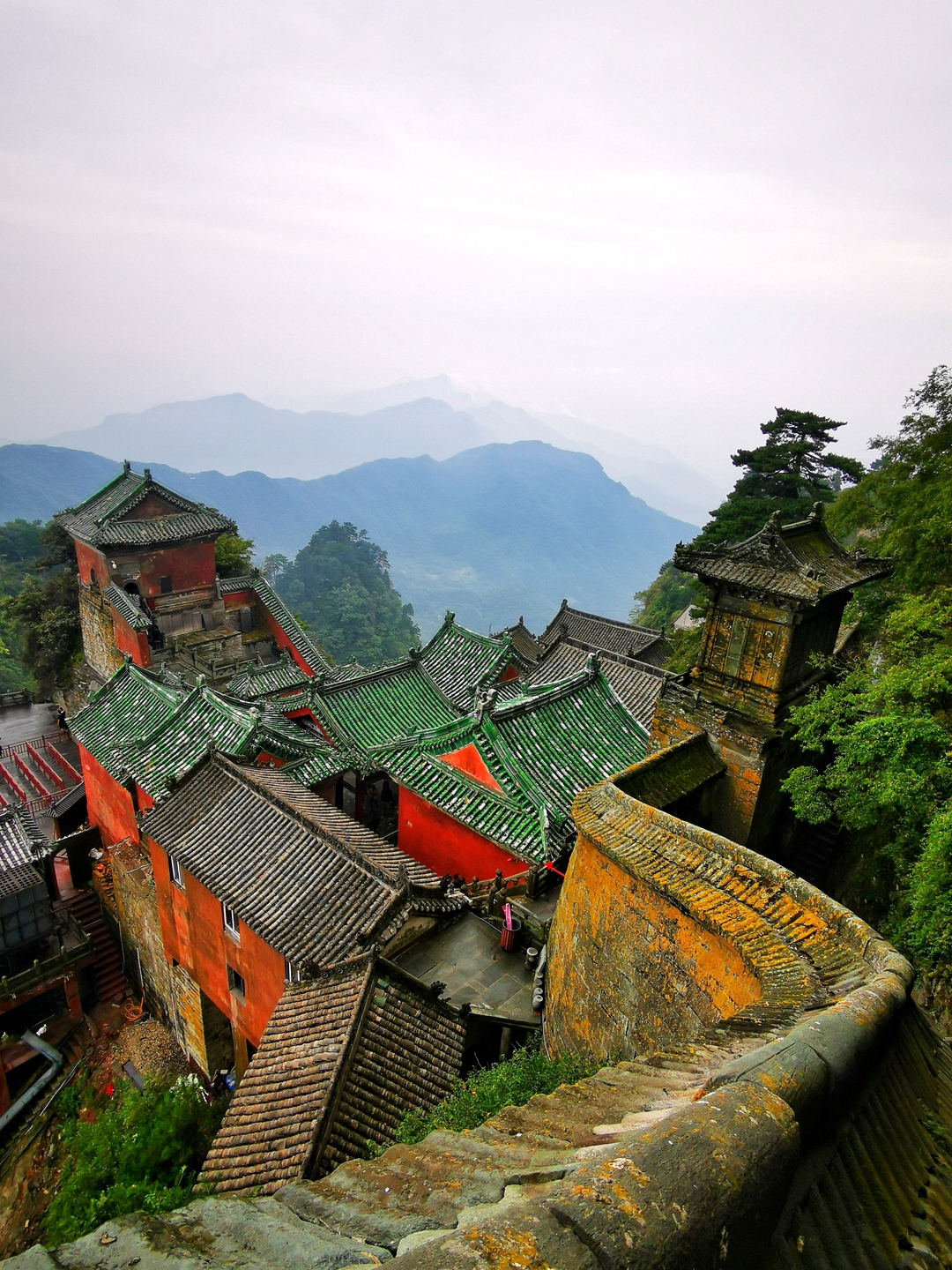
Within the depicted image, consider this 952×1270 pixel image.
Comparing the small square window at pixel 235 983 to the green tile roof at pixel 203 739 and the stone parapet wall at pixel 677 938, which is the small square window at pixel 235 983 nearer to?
the green tile roof at pixel 203 739

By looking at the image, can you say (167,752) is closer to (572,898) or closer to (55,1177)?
(55,1177)

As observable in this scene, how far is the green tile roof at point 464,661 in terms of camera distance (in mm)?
22062

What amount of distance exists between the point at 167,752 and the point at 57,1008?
7427 millimetres

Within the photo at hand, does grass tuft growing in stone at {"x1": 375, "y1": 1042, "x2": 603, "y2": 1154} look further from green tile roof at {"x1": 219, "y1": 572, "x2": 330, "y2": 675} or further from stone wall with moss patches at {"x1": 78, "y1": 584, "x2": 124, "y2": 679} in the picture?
stone wall with moss patches at {"x1": 78, "y1": 584, "x2": 124, "y2": 679}

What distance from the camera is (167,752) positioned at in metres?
16.6

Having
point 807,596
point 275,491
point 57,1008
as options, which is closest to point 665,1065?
point 807,596

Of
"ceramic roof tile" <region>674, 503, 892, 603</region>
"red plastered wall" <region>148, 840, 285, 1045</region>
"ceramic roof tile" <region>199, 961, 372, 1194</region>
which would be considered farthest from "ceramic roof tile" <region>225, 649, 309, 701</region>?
"ceramic roof tile" <region>674, 503, 892, 603</region>

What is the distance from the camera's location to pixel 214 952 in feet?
42.3

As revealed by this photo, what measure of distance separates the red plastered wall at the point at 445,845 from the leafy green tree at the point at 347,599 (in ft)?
146

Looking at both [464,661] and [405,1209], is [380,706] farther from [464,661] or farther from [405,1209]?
[405,1209]

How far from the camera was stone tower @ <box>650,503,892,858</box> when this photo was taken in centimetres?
1103

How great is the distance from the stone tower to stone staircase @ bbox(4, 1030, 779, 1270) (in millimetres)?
7844

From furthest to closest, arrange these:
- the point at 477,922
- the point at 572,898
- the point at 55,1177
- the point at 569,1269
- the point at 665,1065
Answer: the point at 55,1177 < the point at 477,922 < the point at 572,898 < the point at 665,1065 < the point at 569,1269

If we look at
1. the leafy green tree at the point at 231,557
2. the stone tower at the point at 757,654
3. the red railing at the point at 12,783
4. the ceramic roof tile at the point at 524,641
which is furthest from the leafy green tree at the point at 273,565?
the stone tower at the point at 757,654
